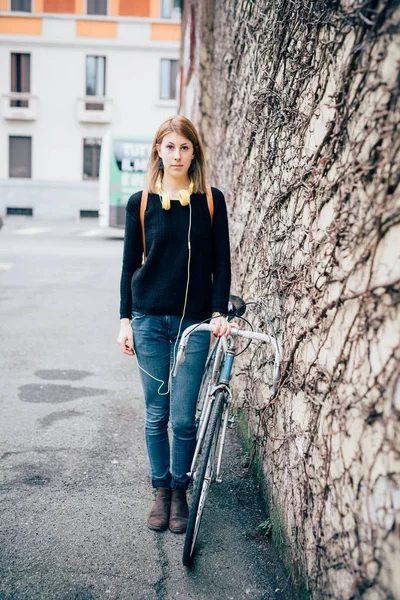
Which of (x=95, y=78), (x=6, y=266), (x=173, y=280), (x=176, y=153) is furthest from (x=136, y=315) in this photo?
(x=95, y=78)

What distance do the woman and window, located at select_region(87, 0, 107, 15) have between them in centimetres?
2948

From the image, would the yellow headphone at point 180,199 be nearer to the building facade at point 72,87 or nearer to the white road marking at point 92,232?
the white road marking at point 92,232

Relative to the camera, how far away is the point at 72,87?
29844mm

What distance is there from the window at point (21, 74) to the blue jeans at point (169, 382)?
29.2 metres

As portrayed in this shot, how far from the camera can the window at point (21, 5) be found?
97.3 ft

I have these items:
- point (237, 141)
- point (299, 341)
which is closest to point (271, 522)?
point (299, 341)

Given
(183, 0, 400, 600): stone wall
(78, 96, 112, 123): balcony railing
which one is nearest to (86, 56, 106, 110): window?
(78, 96, 112, 123): balcony railing

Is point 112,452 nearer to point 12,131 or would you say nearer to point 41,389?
point 41,389

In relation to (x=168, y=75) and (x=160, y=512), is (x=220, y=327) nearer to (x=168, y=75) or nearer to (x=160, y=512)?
(x=160, y=512)

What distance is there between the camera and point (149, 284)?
124 inches

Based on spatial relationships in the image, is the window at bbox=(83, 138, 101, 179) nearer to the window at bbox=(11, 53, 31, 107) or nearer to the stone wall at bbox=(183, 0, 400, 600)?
the window at bbox=(11, 53, 31, 107)

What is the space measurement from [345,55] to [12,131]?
30058 millimetres

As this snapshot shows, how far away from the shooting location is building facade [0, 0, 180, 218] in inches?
1161

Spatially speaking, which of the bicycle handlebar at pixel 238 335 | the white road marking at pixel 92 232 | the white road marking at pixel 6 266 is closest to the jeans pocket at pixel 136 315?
the bicycle handlebar at pixel 238 335
